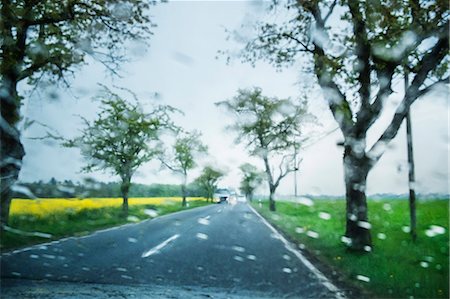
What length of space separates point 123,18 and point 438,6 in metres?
4.46

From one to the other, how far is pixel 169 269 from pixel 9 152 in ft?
9.07

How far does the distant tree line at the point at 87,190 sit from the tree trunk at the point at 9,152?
0.56ft

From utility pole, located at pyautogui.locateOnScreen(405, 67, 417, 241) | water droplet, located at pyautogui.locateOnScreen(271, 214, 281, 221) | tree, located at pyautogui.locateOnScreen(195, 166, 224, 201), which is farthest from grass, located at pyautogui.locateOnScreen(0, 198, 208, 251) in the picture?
water droplet, located at pyautogui.locateOnScreen(271, 214, 281, 221)

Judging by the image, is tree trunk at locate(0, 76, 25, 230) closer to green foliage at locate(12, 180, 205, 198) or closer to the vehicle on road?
A: green foliage at locate(12, 180, 205, 198)

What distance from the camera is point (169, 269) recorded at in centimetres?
522

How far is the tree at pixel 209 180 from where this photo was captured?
4.59m

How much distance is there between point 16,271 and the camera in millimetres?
4465

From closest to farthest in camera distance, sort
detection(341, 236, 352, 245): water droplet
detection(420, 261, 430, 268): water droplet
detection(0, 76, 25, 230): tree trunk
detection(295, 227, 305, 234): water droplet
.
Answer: detection(0, 76, 25, 230): tree trunk, detection(420, 261, 430, 268): water droplet, detection(341, 236, 352, 245): water droplet, detection(295, 227, 305, 234): water droplet

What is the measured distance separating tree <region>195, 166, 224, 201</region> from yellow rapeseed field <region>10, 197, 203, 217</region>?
0.91m

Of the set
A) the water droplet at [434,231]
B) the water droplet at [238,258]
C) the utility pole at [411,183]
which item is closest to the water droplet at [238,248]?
the water droplet at [238,258]

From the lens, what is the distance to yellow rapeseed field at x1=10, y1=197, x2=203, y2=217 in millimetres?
3001

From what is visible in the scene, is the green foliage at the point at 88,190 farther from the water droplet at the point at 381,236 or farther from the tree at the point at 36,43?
the water droplet at the point at 381,236

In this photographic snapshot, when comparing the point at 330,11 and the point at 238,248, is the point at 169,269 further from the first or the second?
the point at 330,11

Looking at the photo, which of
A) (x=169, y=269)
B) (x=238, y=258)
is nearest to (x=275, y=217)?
(x=238, y=258)
